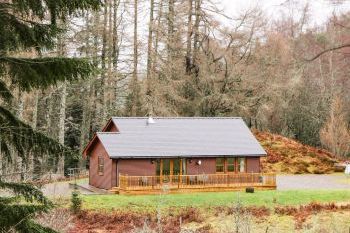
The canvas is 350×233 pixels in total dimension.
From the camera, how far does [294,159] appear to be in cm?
4562

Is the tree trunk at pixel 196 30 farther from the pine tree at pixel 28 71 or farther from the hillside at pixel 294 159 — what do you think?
the pine tree at pixel 28 71

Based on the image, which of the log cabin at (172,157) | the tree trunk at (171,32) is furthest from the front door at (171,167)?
the tree trunk at (171,32)

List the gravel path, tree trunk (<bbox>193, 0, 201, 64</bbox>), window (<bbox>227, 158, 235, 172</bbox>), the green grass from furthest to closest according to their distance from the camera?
tree trunk (<bbox>193, 0, 201, 64</bbox>), window (<bbox>227, 158, 235, 172</bbox>), the gravel path, the green grass

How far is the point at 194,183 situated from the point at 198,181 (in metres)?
0.27

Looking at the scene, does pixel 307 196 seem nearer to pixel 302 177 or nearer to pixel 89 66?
pixel 302 177

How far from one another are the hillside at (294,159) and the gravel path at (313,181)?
1405mm

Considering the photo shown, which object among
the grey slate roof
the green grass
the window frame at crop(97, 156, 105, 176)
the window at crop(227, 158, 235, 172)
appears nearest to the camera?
the green grass

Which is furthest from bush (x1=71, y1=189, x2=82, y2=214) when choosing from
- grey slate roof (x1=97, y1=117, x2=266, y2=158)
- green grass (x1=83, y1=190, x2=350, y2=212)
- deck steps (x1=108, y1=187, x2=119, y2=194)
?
grey slate roof (x1=97, y1=117, x2=266, y2=158)

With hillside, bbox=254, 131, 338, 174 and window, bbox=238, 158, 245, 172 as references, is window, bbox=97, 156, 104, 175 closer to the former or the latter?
window, bbox=238, 158, 245, 172

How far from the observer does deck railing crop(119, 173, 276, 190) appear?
108 ft

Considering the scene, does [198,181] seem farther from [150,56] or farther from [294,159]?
[150,56]

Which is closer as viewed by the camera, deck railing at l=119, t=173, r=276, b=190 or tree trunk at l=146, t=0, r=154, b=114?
deck railing at l=119, t=173, r=276, b=190

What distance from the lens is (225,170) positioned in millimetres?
36625

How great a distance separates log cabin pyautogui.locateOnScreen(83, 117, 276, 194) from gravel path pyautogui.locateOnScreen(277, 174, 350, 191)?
2256 mm
